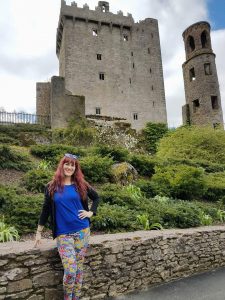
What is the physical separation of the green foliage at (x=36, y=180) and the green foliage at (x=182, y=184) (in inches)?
162

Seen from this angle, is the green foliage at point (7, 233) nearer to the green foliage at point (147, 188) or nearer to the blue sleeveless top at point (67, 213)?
the blue sleeveless top at point (67, 213)

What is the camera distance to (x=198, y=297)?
5.43m

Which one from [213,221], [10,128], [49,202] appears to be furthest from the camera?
[10,128]

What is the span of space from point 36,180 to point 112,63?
34.1 meters

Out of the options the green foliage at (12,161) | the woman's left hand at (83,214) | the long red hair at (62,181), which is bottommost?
the woman's left hand at (83,214)

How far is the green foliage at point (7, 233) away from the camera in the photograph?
5664mm

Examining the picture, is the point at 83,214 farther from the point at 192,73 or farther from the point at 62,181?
the point at 192,73

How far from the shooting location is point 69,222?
419cm

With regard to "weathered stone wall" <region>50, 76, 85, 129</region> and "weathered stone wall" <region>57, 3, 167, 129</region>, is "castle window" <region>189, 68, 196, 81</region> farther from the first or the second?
"weathered stone wall" <region>50, 76, 85, 129</region>

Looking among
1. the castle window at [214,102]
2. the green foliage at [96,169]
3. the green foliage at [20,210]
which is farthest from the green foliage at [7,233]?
the castle window at [214,102]

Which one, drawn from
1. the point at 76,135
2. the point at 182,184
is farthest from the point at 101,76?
the point at 182,184

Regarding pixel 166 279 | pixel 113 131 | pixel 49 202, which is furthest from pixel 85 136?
pixel 49 202

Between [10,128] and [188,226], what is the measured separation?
18.8m

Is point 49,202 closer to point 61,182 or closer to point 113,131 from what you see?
point 61,182
